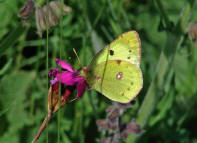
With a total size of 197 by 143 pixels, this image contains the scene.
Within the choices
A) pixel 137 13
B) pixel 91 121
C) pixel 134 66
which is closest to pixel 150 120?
pixel 91 121

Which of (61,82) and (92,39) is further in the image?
(92,39)

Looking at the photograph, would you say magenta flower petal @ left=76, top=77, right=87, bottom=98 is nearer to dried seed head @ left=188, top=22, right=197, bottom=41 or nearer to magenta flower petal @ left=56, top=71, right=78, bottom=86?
magenta flower petal @ left=56, top=71, right=78, bottom=86

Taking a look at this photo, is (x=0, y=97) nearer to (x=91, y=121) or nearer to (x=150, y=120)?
(x=91, y=121)

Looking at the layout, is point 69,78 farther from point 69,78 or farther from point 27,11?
point 27,11

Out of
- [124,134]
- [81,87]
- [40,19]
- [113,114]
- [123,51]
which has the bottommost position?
[124,134]

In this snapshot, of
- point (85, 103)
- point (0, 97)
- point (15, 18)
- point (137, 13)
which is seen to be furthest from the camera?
point (137, 13)

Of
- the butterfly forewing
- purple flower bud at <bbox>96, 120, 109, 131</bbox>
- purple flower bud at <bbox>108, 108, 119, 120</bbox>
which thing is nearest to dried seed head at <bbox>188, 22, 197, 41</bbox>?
the butterfly forewing

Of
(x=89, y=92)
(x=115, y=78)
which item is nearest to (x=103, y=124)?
(x=89, y=92)
